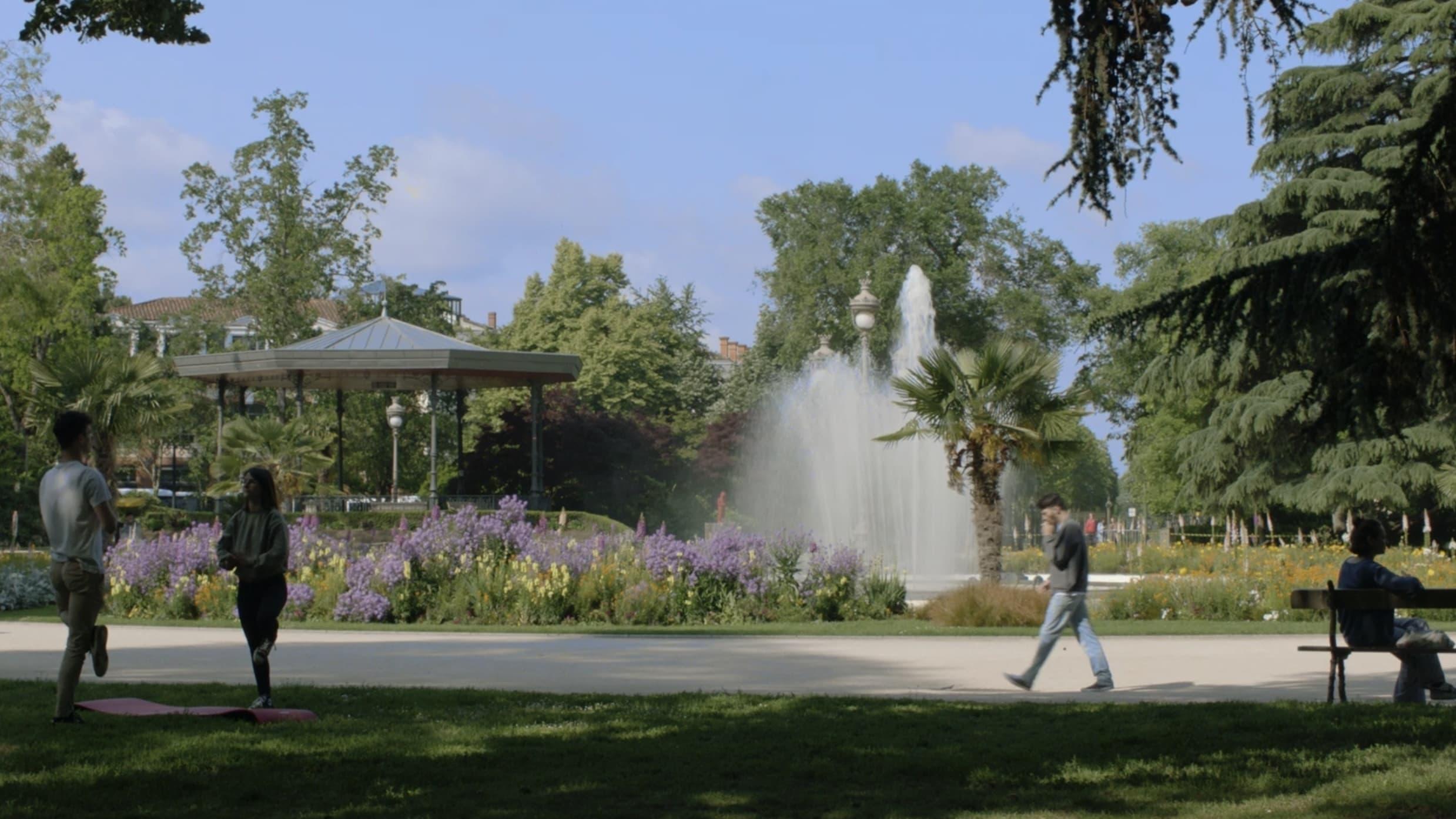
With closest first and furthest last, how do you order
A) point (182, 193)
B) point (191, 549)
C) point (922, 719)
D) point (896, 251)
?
1. point (922, 719)
2. point (191, 549)
3. point (182, 193)
4. point (896, 251)

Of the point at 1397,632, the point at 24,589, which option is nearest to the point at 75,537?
the point at 1397,632

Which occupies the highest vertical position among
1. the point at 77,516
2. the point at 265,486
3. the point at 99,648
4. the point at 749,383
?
the point at 749,383

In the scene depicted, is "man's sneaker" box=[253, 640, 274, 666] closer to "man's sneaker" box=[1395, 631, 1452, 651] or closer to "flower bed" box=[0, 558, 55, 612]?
"man's sneaker" box=[1395, 631, 1452, 651]

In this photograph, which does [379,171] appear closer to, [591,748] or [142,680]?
[142,680]

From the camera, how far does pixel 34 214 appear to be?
46.3 meters

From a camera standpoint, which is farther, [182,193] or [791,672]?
[182,193]

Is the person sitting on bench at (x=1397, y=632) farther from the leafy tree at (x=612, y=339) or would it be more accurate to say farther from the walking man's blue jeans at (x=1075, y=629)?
the leafy tree at (x=612, y=339)

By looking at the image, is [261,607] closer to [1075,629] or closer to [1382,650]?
[1075,629]

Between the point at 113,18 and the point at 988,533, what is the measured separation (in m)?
14.0

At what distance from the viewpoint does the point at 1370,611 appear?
947cm

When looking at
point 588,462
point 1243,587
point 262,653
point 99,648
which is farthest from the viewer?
point 588,462

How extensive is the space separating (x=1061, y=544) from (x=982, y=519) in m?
9.56

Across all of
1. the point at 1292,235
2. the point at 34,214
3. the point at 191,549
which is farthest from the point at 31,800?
the point at 34,214

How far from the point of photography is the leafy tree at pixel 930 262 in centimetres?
6425
